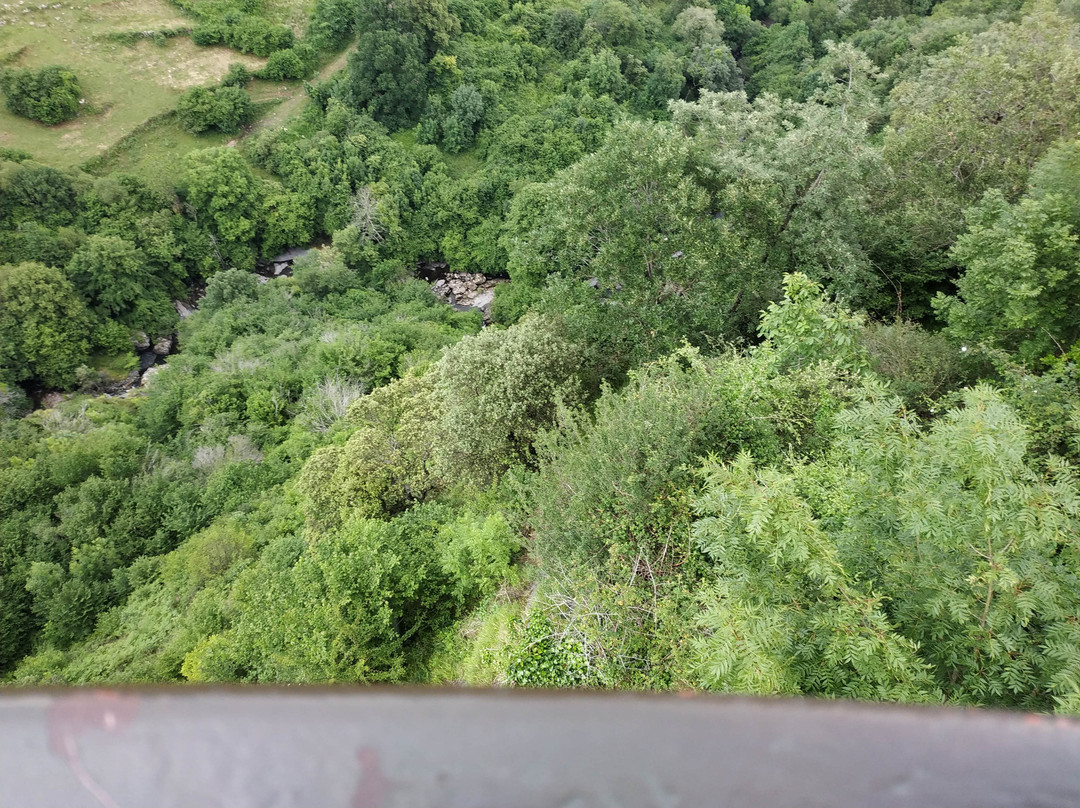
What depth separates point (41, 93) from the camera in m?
30.9

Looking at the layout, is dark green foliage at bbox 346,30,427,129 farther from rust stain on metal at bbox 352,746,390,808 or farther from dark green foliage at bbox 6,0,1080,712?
rust stain on metal at bbox 352,746,390,808

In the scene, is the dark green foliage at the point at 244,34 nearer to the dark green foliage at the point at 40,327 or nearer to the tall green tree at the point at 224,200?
the tall green tree at the point at 224,200

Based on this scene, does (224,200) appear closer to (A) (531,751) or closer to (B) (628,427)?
(B) (628,427)

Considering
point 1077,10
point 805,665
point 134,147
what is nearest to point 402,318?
point 134,147

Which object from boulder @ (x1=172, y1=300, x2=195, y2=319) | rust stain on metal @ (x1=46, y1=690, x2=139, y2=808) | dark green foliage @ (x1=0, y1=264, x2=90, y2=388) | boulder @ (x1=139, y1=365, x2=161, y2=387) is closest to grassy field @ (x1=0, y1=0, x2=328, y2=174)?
boulder @ (x1=172, y1=300, x2=195, y2=319)

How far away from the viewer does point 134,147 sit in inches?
1273

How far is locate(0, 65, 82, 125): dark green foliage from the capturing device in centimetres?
3044

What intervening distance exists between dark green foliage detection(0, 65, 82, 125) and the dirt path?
943 cm

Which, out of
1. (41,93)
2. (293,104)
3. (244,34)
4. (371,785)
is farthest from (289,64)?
(371,785)

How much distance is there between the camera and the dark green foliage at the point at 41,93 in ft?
99.9

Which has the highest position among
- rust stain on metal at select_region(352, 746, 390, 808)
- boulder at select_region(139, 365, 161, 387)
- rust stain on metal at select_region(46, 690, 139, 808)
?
rust stain on metal at select_region(352, 746, 390, 808)

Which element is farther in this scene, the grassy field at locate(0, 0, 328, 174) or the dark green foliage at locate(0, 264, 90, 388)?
the grassy field at locate(0, 0, 328, 174)

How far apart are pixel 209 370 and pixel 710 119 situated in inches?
835

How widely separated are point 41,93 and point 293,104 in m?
12.8
